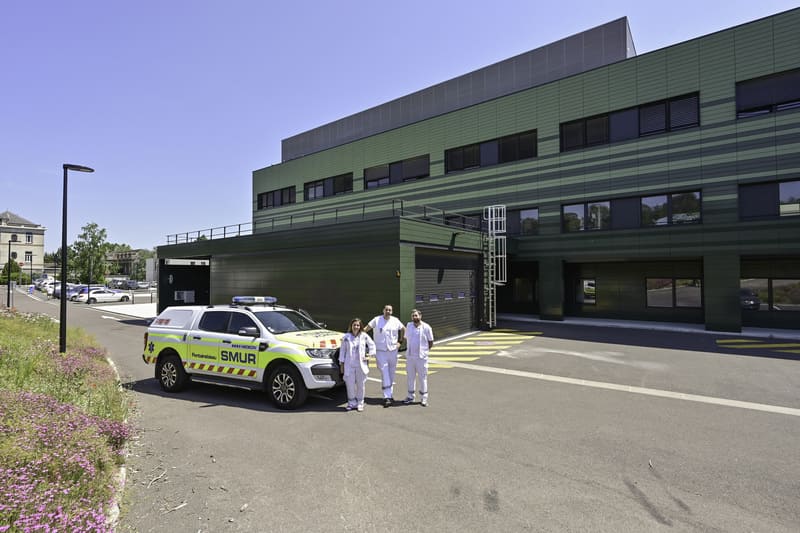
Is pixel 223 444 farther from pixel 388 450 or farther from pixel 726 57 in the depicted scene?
pixel 726 57

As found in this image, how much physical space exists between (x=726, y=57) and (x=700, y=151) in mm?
4041

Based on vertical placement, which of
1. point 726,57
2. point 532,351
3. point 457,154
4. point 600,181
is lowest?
point 532,351

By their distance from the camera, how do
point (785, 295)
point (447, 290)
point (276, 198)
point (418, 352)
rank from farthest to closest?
point (276, 198) → point (785, 295) → point (447, 290) → point (418, 352)

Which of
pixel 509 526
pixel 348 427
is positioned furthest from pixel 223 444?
pixel 509 526

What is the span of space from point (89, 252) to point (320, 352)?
6805cm

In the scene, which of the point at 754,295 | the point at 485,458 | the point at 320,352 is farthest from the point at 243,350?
the point at 754,295

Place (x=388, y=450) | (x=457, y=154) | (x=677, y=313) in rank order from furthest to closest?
→ (x=457, y=154), (x=677, y=313), (x=388, y=450)

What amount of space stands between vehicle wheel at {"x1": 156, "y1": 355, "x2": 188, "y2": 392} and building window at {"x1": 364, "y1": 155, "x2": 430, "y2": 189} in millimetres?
20338

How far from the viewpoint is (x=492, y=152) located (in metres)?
23.9

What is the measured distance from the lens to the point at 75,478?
4137 mm

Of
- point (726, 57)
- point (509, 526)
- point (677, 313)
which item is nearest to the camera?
point (509, 526)

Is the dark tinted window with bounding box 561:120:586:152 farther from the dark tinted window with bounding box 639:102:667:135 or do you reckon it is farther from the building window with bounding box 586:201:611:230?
the building window with bounding box 586:201:611:230

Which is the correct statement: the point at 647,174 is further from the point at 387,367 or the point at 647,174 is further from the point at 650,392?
the point at 387,367

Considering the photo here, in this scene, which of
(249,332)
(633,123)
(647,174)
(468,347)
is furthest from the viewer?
(633,123)
